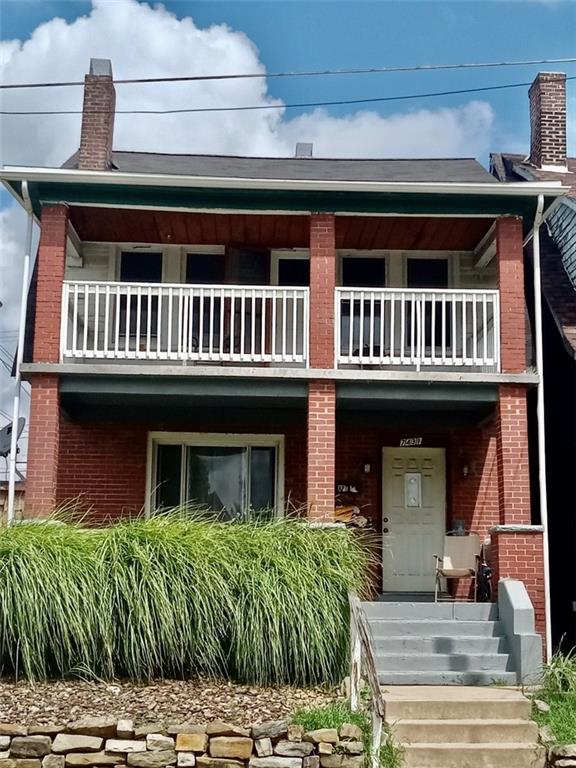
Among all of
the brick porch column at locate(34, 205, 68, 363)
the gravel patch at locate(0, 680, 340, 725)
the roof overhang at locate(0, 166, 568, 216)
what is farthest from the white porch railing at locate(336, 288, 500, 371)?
the gravel patch at locate(0, 680, 340, 725)

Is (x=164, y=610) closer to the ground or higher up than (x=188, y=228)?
closer to the ground

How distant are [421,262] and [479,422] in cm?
278

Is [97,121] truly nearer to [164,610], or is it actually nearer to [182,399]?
[182,399]

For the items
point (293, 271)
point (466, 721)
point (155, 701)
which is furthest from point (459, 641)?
point (293, 271)

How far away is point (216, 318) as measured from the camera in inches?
563

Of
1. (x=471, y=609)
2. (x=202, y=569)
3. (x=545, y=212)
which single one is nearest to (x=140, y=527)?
(x=202, y=569)

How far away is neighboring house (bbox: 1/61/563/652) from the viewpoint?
12211mm

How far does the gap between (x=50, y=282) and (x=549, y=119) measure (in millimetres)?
9137

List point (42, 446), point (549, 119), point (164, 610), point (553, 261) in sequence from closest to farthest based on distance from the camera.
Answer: point (164, 610)
point (42, 446)
point (553, 261)
point (549, 119)

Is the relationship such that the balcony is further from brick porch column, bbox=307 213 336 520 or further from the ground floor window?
the ground floor window

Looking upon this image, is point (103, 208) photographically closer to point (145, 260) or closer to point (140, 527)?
point (145, 260)

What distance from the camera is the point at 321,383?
12.3m

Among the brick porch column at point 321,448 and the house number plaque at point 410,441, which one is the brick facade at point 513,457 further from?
the house number plaque at point 410,441

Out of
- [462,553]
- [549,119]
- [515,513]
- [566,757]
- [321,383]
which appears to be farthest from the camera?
[549,119]
